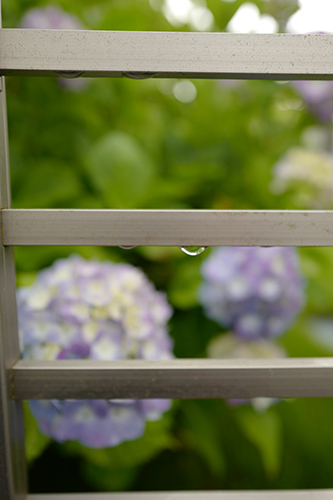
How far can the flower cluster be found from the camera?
98cm

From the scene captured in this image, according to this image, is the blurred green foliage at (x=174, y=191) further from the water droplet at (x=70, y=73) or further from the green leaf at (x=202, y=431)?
the water droplet at (x=70, y=73)

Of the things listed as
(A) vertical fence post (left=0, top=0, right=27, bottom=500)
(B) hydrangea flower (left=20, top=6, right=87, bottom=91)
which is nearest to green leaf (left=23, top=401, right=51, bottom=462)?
(A) vertical fence post (left=0, top=0, right=27, bottom=500)

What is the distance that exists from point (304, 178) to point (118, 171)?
50 centimetres

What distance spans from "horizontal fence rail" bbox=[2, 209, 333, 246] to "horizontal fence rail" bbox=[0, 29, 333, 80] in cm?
12

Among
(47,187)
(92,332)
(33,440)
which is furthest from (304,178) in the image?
(33,440)

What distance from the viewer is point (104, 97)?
89 centimetres

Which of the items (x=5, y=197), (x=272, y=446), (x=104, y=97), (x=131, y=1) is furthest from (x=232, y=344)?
(x=131, y=1)

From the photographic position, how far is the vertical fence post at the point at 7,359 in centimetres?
36

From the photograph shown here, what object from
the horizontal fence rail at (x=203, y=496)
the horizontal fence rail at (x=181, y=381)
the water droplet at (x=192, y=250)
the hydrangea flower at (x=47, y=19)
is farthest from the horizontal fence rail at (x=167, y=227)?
the hydrangea flower at (x=47, y=19)

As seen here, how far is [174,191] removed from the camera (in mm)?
761

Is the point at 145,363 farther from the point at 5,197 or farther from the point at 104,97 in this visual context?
the point at 104,97

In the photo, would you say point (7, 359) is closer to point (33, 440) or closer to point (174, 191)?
point (33, 440)

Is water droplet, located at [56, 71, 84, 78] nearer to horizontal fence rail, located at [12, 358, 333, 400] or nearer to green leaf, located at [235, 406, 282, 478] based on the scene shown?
horizontal fence rail, located at [12, 358, 333, 400]

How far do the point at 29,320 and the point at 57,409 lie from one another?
118 mm
